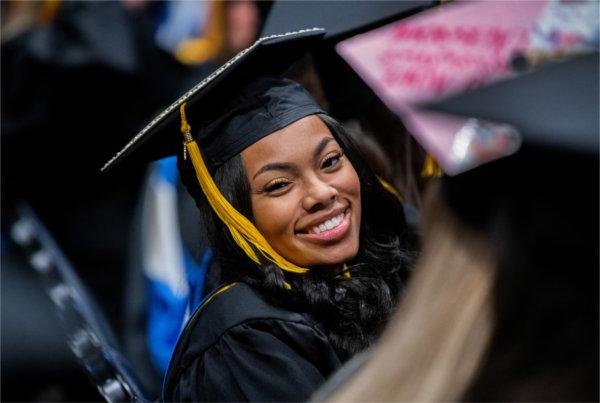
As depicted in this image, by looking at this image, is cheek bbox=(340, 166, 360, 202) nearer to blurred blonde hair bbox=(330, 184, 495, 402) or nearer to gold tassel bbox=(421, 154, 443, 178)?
gold tassel bbox=(421, 154, 443, 178)

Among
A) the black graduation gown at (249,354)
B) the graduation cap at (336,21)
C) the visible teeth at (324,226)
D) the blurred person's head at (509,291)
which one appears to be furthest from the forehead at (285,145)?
the blurred person's head at (509,291)

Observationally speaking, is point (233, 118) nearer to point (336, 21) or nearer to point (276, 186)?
point (276, 186)

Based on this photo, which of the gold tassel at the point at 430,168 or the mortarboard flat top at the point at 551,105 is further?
the gold tassel at the point at 430,168

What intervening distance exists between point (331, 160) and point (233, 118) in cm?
22

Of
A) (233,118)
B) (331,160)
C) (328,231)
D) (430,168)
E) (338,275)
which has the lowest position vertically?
(430,168)

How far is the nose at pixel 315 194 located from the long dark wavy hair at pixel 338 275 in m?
0.12

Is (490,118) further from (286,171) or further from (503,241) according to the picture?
(286,171)

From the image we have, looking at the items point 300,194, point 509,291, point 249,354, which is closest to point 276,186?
point 300,194

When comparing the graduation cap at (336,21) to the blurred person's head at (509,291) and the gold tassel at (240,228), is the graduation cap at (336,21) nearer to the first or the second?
the gold tassel at (240,228)

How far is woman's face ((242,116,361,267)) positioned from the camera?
6.82 feet

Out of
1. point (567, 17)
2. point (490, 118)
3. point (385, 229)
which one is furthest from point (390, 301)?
point (567, 17)

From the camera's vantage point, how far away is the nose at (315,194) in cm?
209

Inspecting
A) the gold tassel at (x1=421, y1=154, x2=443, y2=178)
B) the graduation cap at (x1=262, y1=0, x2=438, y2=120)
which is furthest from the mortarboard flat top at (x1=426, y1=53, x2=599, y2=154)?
the gold tassel at (x1=421, y1=154, x2=443, y2=178)

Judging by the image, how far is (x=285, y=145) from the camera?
2084mm
